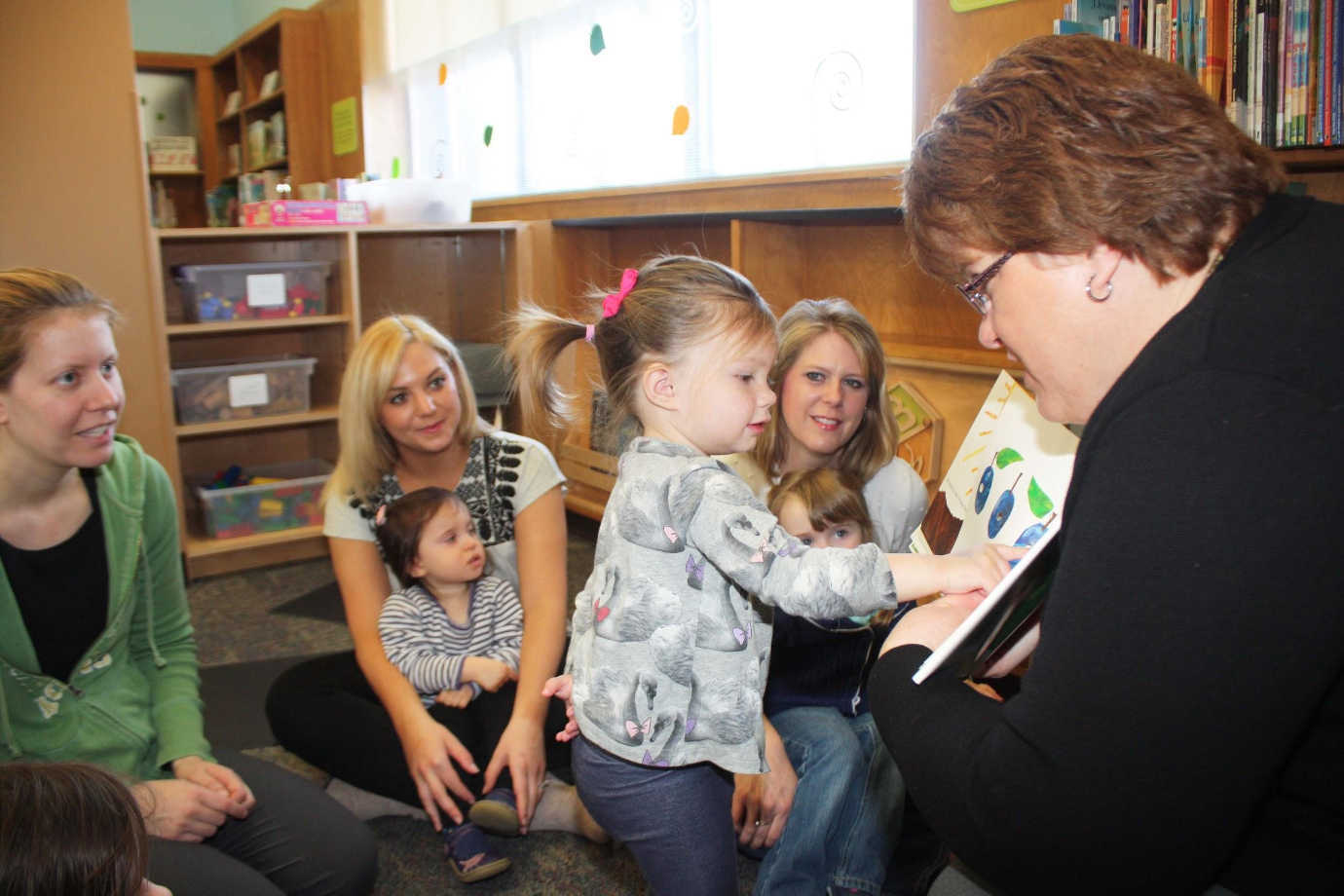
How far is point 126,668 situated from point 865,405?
50.7 inches

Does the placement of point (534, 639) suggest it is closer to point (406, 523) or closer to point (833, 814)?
point (406, 523)

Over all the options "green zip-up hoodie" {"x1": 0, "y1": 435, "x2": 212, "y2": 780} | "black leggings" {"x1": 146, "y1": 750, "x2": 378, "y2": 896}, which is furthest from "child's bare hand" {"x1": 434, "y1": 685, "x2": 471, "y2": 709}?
"green zip-up hoodie" {"x1": 0, "y1": 435, "x2": 212, "y2": 780}

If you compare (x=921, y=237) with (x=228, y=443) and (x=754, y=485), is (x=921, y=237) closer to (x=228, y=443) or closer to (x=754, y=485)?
(x=754, y=485)

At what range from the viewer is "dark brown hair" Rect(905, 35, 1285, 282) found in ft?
2.38

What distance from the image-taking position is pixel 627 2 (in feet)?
11.4

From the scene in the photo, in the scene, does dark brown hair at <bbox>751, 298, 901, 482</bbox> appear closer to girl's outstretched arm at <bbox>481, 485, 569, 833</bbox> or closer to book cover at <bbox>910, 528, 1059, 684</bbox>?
girl's outstretched arm at <bbox>481, 485, 569, 833</bbox>

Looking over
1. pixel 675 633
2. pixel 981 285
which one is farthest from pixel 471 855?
pixel 981 285

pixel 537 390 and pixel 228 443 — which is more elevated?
pixel 537 390

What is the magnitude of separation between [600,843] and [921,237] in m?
1.27

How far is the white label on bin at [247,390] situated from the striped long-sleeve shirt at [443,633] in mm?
1757

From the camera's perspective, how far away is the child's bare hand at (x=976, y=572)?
3.20 feet

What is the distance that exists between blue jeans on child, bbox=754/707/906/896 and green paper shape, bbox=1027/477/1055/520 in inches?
17.2

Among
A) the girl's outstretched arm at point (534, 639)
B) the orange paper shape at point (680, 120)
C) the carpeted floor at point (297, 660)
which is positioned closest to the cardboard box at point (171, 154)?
the carpeted floor at point (297, 660)

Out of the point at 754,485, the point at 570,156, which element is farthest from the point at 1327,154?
the point at 570,156
